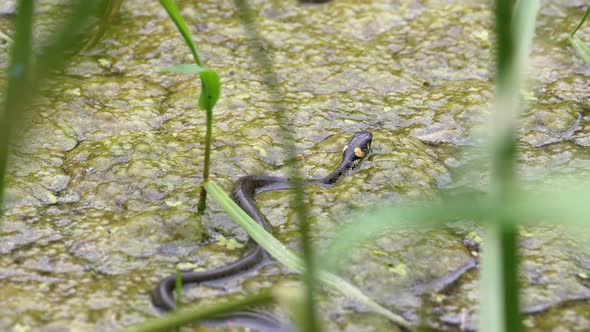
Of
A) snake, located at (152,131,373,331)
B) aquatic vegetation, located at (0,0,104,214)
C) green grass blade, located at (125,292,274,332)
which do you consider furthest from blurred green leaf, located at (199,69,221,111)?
aquatic vegetation, located at (0,0,104,214)

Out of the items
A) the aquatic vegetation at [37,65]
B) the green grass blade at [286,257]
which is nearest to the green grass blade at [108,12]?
the green grass blade at [286,257]

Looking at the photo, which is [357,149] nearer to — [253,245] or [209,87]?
[253,245]

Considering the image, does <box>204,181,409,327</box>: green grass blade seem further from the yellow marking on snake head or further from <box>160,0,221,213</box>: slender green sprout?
the yellow marking on snake head

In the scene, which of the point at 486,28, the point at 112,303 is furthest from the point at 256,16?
the point at 112,303

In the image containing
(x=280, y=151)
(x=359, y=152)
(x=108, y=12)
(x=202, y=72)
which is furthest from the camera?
(x=108, y=12)

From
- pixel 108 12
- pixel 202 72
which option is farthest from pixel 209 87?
pixel 108 12

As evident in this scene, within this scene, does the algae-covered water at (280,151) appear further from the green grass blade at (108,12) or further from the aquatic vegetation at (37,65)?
the aquatic vegetation at (37,65)
